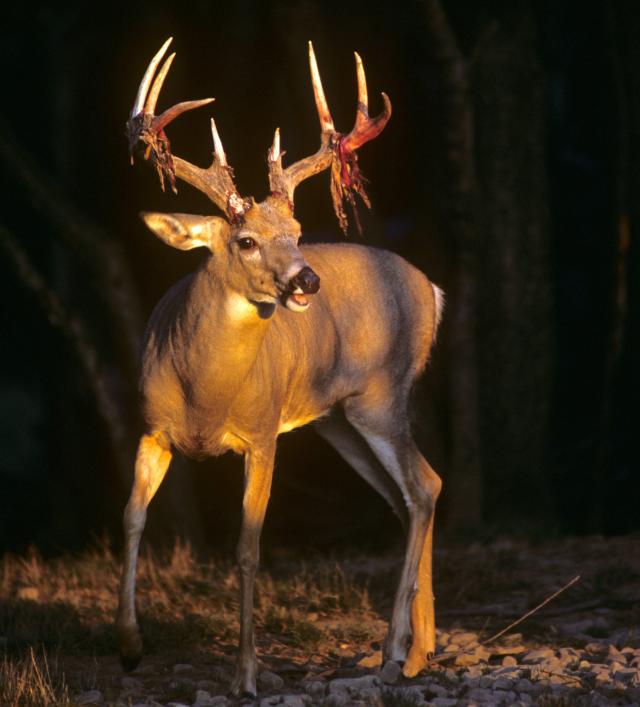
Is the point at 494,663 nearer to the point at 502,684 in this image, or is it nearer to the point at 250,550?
the point at 502,684

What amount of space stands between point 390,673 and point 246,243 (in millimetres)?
2102

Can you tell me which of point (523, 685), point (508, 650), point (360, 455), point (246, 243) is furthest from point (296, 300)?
point (508, 650)

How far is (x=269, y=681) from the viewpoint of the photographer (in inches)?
300

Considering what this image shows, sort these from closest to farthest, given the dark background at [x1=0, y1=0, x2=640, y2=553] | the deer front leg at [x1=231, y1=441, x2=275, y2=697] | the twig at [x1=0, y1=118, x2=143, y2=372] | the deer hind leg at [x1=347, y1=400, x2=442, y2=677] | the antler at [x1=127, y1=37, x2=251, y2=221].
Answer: the deer front leg at [x1=231, y1=441, x2=275, y2=697] → the antler at [x1=127, y1=37, x2=251, y2=221] → the deer hind leg at [x1=347, y1=400, x2=442, y2=677] → the dark background at [x1=0, y1=0, x2=640, y2=553] → the twig at [x1=0, y1=118, x2=143, y2=372]

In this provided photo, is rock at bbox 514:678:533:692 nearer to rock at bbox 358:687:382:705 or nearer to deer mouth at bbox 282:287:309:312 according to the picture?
rock at bbox 358:687:382:705

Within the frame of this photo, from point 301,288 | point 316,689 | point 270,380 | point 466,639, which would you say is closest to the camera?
point 316,689

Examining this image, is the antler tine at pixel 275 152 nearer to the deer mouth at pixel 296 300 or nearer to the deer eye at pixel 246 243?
the deer eye at pixel 246 243

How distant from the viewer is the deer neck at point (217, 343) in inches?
307

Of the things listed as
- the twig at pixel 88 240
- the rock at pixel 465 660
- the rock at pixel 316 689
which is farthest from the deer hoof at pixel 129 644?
the twig at pixel 88 240

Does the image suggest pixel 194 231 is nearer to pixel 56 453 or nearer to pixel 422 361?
pixel 422 361

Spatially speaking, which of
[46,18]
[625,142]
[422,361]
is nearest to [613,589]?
[422,361]

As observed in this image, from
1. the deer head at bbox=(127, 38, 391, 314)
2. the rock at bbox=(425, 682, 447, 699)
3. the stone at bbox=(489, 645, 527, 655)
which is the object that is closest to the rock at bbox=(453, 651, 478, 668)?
the stone at bbox=(489, 645, 527, 655)

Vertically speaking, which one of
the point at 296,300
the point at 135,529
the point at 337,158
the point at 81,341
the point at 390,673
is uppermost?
the point at 337,158

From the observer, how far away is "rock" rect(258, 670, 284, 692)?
7.55 metres
